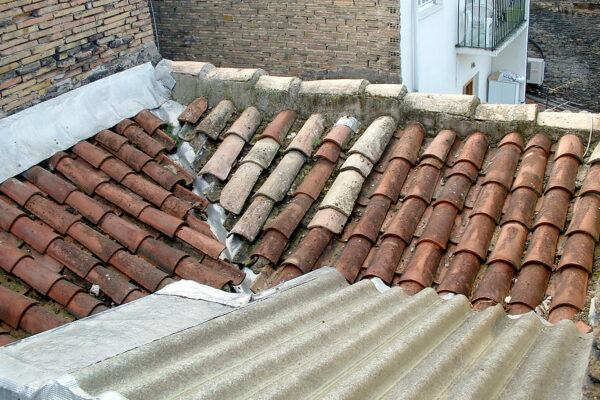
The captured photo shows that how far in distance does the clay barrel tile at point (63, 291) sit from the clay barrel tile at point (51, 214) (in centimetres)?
54

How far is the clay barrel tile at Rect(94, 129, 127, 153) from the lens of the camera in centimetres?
527

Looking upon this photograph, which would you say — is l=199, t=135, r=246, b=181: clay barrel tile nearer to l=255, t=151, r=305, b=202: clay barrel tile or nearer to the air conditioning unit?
l=255, t=151, r=305, b=202: clay barrel tile

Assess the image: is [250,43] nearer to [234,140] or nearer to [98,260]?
[234,140]

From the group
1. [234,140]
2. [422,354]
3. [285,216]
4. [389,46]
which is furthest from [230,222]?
[389,46]

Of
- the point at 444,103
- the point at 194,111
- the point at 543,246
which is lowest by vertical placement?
the point at 543,246

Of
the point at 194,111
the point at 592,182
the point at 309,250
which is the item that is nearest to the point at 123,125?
the point at 194,111

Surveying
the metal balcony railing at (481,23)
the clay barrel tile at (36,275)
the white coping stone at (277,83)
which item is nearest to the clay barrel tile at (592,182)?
the white coping stone at (277,83)

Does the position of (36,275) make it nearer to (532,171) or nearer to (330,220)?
(330,220)

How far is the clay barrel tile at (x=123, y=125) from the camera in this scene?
5.52 metres

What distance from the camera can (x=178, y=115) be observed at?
583cm

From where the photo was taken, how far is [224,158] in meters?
5.07

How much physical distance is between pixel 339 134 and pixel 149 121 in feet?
6.41

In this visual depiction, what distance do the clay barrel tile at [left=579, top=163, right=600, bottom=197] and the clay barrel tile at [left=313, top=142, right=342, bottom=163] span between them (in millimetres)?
1912

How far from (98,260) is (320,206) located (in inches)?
67.3
